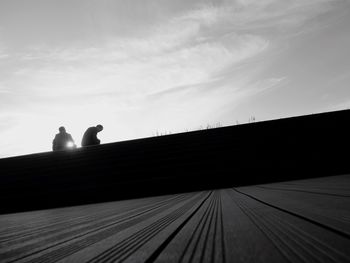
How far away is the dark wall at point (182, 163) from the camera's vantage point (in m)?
4.64

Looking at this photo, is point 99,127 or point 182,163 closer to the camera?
point 182,163

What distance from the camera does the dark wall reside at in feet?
15.2

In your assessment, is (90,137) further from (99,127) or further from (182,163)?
(182,163)

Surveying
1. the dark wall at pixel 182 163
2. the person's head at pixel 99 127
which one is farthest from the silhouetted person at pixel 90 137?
the dark wall at pixel 182 163

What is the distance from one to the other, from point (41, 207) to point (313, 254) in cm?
508

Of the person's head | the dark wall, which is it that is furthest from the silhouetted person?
the dark wall

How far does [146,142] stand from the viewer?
532 cm

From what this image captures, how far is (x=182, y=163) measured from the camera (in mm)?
4910

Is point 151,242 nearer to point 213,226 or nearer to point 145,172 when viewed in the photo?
point 213,226

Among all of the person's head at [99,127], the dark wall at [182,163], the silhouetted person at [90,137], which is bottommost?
the dark wall at [182,163]

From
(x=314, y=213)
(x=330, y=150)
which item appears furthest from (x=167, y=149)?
(x=314, y=213)

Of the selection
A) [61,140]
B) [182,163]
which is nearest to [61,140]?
[61,140]

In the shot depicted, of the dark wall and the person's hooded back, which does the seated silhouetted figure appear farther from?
the dark wall

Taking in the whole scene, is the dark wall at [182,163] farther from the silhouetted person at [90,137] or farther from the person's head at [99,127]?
the person's head at [99,127]
